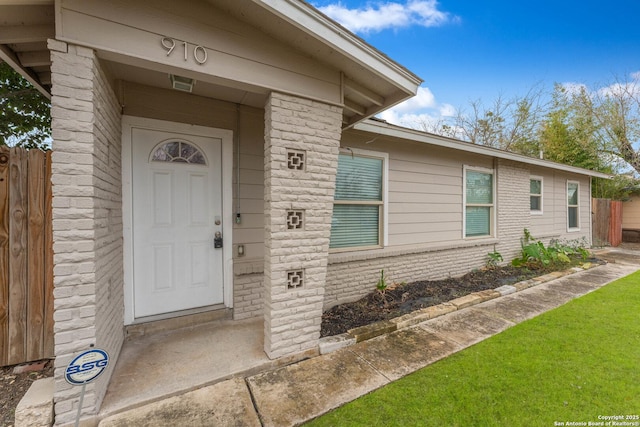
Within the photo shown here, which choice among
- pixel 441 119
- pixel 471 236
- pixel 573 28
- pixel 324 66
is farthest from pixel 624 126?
pixel 324 66

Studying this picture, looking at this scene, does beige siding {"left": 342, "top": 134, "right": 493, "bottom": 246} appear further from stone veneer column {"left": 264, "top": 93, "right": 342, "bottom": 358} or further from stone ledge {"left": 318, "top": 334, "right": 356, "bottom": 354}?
stone ledge {"left": 318, "top": 334, "right": 356, "bottom": 354}

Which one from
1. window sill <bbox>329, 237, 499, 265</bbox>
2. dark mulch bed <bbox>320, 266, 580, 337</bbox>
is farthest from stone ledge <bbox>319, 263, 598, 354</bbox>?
window sill <bbox>329, 237, 499, 265</bbox>

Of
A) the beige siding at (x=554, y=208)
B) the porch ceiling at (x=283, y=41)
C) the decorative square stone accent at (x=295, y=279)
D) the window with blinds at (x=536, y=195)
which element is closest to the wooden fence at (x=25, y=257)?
the porch ceiling at (x=283, y=41)

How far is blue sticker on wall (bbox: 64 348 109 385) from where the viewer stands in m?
1.55

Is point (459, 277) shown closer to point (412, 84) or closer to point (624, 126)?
point (412, 84)

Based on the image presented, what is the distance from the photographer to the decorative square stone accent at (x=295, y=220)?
2625 millimetres

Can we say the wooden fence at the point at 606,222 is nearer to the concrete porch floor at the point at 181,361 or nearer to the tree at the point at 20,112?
the concrete porch floor at the point at 181,361

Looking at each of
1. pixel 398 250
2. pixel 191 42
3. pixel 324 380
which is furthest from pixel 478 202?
pixel 191 42

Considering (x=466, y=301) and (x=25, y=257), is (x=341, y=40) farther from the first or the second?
(x=466, y=301)

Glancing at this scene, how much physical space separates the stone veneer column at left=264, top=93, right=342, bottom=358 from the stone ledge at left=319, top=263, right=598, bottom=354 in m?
0.28

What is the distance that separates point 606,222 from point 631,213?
358 centimetres

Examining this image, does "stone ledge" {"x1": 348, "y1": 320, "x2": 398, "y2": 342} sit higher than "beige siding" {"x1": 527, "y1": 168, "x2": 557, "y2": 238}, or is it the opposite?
"beige siding" {"x1": 527, "y1": 168, "x2": 557, "y2": 238}

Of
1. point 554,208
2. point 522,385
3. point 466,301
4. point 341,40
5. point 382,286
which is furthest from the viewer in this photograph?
point 554,208

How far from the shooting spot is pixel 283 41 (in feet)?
8.12
